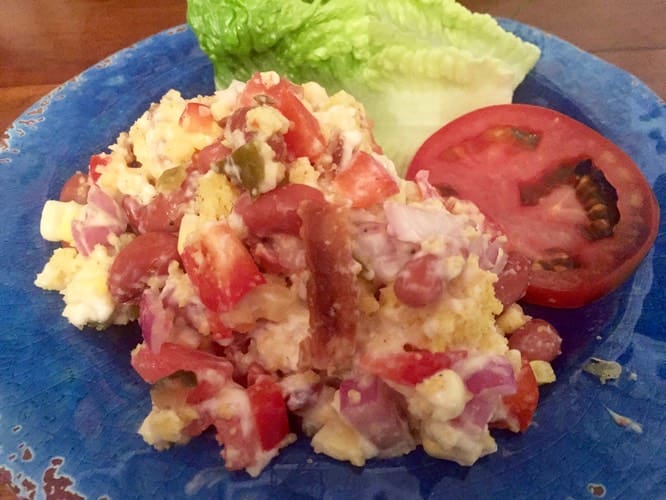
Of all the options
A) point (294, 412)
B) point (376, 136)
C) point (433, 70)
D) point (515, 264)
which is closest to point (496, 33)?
point (433, 70)

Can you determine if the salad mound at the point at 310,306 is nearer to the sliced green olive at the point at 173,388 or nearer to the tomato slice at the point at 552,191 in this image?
the sliced green olive at the point at 173,388

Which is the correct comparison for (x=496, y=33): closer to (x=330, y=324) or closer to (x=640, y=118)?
(x=640, y=118)

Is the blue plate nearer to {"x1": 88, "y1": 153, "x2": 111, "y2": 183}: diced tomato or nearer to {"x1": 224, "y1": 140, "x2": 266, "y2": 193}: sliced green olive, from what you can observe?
Answer: {"x1": 88, "y1": 153, "x2": 111, "y2": 183}: diced tomato

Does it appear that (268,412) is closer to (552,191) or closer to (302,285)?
(302,285)

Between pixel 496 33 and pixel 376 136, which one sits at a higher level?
pixel 496 33

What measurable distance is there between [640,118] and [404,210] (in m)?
1.13

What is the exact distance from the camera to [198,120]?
5.86ft

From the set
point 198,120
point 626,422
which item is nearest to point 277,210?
point 198,120

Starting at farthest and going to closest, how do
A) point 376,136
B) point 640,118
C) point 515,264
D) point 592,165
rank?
point 376,136 → point 640,118 → point 592,165 → point 515,264

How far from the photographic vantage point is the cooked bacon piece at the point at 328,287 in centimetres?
146

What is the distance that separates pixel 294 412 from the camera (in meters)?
1.55

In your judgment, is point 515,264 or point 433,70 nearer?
point 515,264

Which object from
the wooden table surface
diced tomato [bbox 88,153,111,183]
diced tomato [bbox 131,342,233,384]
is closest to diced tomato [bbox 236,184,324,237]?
diced tomato [bbox 131,342,233,384]

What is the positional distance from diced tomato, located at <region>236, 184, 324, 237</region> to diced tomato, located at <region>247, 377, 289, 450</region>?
37cm
